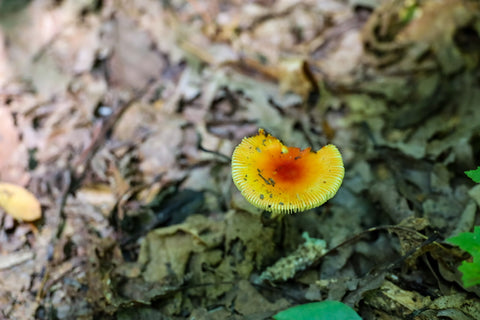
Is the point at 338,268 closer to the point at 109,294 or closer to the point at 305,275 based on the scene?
the point at 305,275

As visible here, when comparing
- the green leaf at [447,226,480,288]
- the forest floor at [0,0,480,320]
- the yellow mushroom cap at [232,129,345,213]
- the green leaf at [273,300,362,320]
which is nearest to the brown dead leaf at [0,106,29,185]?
the forest floor at [0,0,480,320]

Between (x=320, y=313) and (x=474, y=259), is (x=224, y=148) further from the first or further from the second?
(x=474, y=259)

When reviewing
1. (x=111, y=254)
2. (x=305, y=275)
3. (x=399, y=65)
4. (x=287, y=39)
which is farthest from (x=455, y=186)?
(x=111, y=254)

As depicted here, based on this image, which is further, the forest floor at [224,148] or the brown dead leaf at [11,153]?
the brown dead leaf at [11,153]

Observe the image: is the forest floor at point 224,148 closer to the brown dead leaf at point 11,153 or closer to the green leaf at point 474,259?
the brown dead leaf at point 11,153

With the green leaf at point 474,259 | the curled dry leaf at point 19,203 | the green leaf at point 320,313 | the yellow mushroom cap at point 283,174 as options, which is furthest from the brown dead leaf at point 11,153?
the green leaf at point 474,259

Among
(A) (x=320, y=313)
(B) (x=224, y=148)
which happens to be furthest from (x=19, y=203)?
(A) (x=320, y=313)

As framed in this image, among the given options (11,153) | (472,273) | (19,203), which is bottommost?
(19,203)

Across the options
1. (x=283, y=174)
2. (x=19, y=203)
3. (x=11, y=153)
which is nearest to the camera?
(x=283, y=174)
